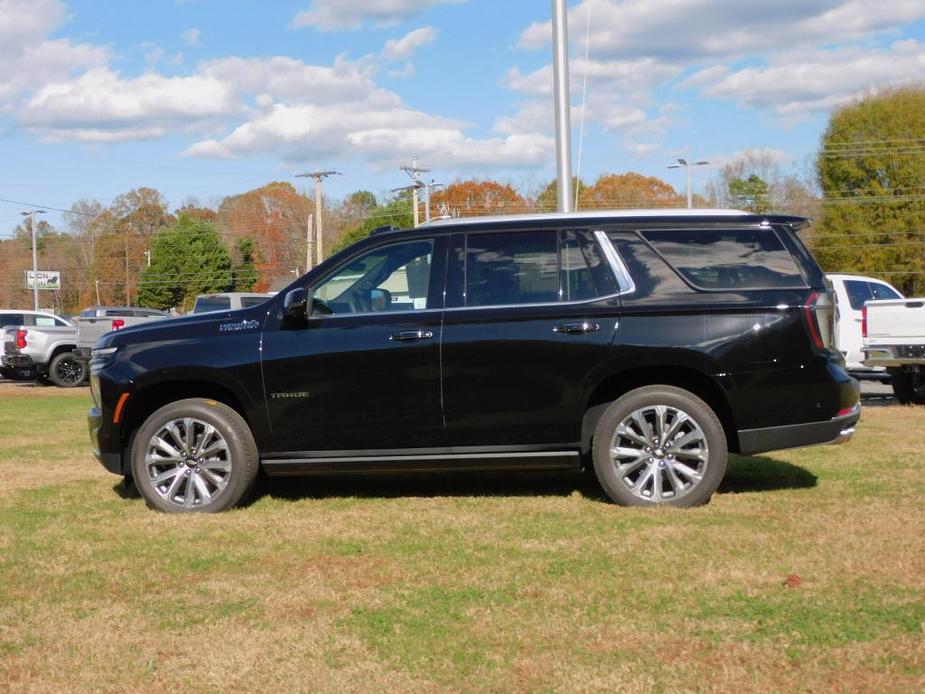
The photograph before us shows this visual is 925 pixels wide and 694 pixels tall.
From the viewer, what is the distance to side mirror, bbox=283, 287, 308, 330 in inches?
304

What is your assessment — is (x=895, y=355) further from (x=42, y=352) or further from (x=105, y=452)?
(x=42, y=352)

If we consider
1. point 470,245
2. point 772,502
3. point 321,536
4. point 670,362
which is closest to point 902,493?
point 772,502

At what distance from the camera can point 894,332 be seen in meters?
13.5

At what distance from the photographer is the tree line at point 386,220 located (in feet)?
194

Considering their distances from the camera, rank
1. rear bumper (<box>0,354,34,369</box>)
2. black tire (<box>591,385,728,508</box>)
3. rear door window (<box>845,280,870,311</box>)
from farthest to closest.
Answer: rear bumper (<box>0,354,34,369</box>), rear door window (<box>845,280,870,311</box>), black tire (<box>591,385,728,508</box>)

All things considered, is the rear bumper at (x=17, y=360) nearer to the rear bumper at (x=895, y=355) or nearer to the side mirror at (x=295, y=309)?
the rear bumper at (x=895, y=355)

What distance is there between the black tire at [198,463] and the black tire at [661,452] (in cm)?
231

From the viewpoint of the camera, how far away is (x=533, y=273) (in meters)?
7.69

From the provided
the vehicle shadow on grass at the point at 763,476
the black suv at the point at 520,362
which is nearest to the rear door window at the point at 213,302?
the vehicle shadow on grass at the point at 763,476

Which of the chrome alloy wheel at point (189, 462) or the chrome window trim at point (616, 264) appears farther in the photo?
the chrome alloy wheel at point (189, 462)

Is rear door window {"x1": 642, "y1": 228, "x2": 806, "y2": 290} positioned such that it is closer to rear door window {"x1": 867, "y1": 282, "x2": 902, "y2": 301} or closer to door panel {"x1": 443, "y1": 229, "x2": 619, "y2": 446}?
door panel {"x1": 443, "y1": 229, "x2": 619, "y2": 446}

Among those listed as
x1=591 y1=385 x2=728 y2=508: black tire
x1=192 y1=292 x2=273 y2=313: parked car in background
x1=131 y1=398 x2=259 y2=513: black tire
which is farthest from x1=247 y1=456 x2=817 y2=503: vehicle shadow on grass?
x1=192 y1=292 x2=273 y2=313: parked car in background

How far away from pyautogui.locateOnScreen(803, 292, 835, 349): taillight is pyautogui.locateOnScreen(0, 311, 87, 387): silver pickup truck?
20297mm

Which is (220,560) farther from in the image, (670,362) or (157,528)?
(670,362)
